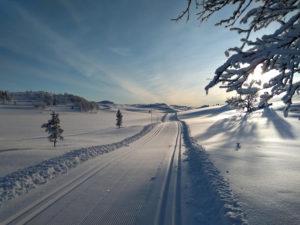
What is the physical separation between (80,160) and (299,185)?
10.4 meters

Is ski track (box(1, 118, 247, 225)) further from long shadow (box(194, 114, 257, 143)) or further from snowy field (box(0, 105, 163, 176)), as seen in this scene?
long shadow (box(194, 114, 257, 143))

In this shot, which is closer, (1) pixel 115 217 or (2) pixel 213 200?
(1) pixel 115 217

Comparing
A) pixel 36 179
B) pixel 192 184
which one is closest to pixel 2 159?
pixel 36 179

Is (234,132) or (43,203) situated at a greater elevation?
(234,132)

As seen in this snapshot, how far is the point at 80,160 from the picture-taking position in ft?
50.8

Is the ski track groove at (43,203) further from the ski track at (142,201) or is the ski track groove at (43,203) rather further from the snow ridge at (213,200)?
the snow ridge at (213,200)

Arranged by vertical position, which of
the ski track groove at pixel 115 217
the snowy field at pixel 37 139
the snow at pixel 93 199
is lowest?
the ski track groove at pixel 115 217

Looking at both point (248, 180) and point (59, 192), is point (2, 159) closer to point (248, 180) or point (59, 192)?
point (59, 192)

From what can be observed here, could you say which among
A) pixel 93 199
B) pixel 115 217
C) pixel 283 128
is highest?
pixel 283 128

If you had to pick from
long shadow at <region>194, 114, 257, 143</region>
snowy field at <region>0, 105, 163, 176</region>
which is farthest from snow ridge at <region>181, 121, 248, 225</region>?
long shadow at <region>194, 114, 257, 143</region>

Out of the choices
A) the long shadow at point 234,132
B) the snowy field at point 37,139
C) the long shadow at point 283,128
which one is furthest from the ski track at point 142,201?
the long shadow at point 283,128


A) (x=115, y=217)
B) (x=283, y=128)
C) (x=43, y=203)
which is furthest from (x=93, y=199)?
(x=283, y=128)

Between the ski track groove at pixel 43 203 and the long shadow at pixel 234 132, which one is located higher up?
the long shadow at pixel 234 132

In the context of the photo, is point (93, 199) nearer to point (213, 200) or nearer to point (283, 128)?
point (213, 200)
